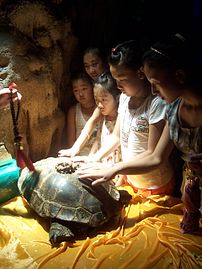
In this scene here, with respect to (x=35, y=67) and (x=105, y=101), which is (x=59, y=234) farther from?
(x=35, y=67)

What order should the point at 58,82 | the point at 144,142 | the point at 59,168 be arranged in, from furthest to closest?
the point at 58,82 < the point at 144,142 < the point at 59,168

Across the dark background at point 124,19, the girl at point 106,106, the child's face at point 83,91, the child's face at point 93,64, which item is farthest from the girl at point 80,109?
the dark background at point 124,19

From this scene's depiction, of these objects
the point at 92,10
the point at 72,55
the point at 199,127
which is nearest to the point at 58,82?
the point at 72,55

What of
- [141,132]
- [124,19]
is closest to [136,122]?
[141,132]

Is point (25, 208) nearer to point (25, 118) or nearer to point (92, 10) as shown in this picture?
point (25, 118)

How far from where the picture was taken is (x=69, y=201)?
8.00 feet

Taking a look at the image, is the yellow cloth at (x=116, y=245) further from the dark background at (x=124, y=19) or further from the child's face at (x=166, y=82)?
the dark background at (x=124, y=19)

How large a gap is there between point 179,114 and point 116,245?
1.13 meters

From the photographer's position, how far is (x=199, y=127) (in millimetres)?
2137

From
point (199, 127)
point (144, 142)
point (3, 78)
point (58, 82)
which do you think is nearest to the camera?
point (199, 127)

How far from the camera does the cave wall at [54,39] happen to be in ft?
10.7

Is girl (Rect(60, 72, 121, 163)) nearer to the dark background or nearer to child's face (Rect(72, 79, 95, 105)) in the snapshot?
child's face (Rect(72, 79, 95, 105))

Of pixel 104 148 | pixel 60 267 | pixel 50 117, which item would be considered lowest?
pixel 60 267

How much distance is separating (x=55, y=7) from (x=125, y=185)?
2181 millimetres
